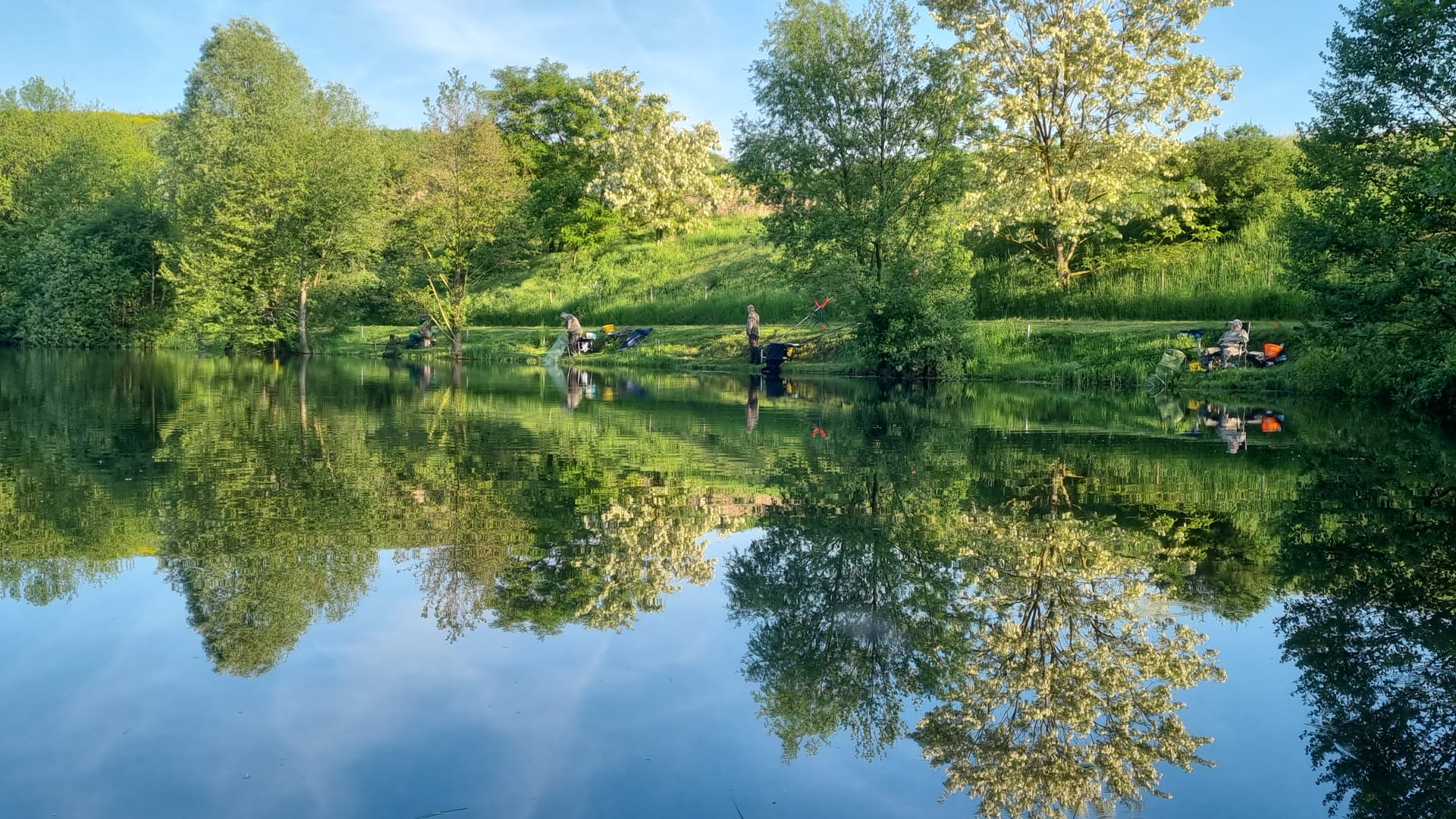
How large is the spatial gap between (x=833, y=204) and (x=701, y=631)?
26335 mm

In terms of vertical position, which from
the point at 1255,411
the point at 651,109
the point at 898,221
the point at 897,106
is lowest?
the point at 1255,411

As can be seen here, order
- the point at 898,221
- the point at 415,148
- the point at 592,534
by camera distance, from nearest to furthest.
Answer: the point at 592,534, the point at 898,221, the point at 415,148

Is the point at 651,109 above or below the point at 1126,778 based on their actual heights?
above

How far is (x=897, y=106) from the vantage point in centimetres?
3059

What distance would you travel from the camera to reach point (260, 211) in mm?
45281

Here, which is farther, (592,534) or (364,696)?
(592,534)

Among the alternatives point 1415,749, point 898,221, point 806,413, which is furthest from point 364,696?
point 898,221

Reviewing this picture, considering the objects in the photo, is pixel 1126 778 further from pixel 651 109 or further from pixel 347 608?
pixel 651 109

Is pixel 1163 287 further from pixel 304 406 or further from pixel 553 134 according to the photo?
pixel 553 134

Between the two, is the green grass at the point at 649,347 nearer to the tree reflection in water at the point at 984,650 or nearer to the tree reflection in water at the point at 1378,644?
the tree reflection in water at the point at 1378,644

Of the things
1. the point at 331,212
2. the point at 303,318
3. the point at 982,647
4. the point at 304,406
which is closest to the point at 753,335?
the point at 304,406

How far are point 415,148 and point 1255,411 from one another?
124 feet

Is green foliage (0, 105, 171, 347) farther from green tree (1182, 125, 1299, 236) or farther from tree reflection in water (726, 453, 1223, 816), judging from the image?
tree reflection in water (726, 453, 1223, 816)

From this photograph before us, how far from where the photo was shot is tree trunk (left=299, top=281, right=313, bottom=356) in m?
46.4
